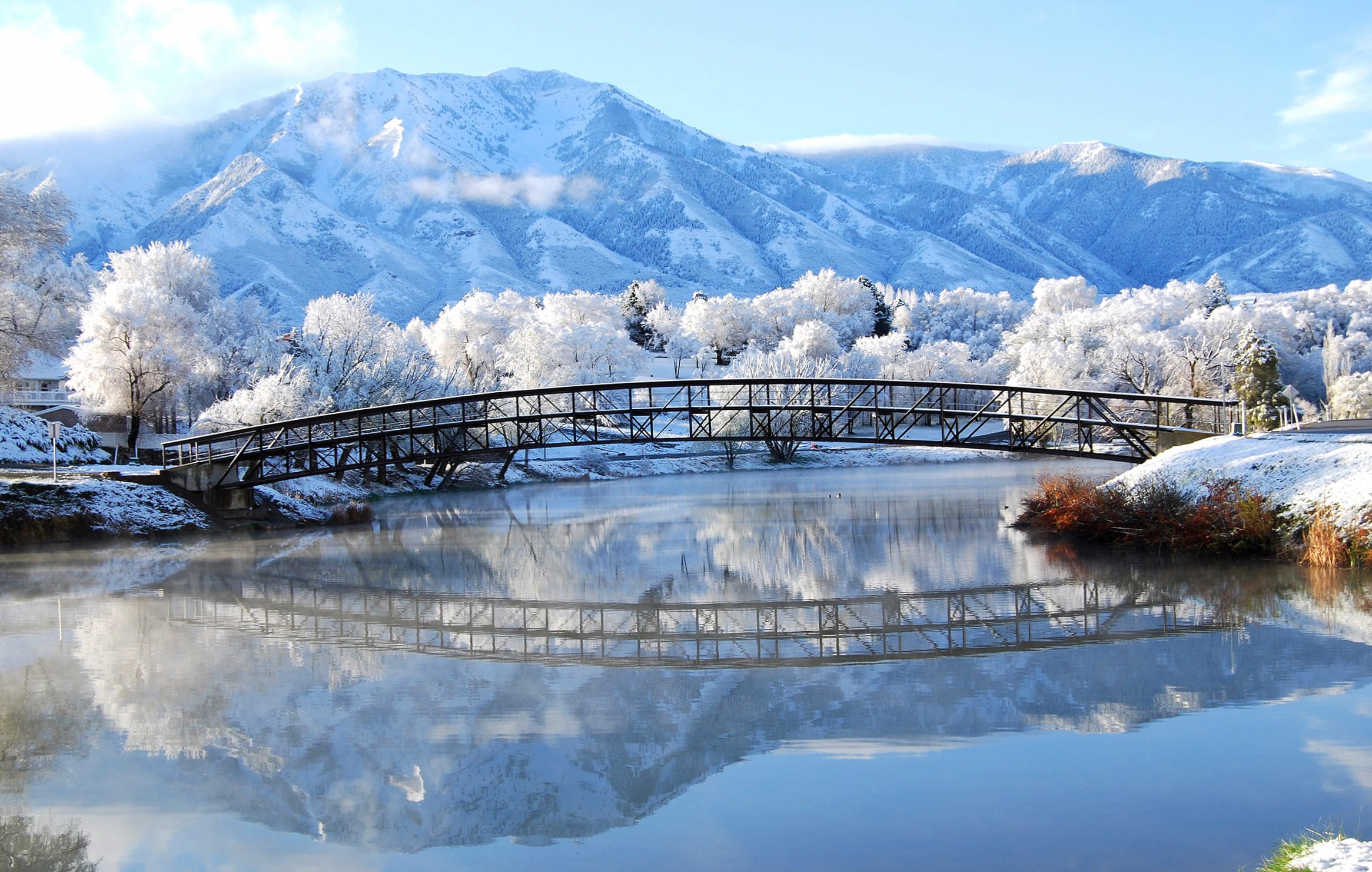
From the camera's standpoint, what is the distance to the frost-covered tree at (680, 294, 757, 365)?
114625mm

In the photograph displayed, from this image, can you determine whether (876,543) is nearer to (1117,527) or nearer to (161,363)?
(1117,527)

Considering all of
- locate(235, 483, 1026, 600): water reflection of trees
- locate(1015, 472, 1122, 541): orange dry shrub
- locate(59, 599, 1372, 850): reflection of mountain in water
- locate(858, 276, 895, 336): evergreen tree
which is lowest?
locate(235, 483, 1026, 600): water reflection of trees

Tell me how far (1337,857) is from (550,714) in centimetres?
847

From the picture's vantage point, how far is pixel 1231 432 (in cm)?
3397

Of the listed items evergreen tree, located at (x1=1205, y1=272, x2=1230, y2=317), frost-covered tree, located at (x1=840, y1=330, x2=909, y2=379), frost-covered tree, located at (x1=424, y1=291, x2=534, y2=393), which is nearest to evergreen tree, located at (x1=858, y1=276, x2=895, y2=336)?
frost-covered tree, located at (x1=840, y1=330, x2=909, y2=379)

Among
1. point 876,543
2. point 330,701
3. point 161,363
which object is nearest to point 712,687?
point 330,701

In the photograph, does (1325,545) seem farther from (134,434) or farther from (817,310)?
(817,310)

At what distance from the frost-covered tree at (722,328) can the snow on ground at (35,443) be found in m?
70.6

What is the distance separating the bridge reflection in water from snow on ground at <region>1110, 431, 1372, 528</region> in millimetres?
6543

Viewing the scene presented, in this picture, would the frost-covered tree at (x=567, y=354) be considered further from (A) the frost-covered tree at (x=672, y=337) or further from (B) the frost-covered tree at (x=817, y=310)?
(B) the frost-covered tree at (x=817, y=310)

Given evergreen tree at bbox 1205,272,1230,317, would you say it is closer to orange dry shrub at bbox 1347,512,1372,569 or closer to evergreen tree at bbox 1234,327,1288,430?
evergreen tree at bbox 1234,327,1288,430

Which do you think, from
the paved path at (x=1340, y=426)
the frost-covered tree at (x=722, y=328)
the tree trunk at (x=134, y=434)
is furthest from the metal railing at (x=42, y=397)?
the frost-covered tree at (x=722, y=328)

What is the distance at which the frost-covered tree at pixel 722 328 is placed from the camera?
4513 inches

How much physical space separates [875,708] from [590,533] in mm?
24308
